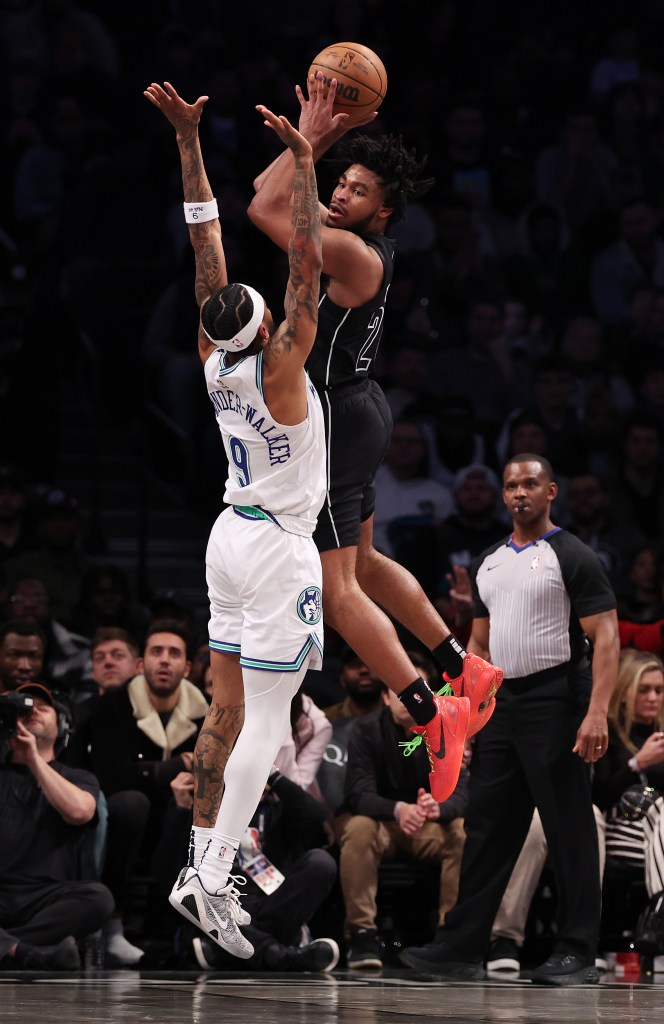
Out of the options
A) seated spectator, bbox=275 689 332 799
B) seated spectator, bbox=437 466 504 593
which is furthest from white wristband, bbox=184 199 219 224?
seated spectator, bbox=437 466 504 593

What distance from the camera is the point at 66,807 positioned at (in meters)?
7.28

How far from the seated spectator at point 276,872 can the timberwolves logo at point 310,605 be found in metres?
1.96

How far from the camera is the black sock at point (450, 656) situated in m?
6.10

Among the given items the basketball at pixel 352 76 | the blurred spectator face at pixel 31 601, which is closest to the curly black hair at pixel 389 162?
the basketball at pixel 352 76

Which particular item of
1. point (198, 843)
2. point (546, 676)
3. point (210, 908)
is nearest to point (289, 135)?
point (198, 843)

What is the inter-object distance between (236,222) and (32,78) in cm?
221

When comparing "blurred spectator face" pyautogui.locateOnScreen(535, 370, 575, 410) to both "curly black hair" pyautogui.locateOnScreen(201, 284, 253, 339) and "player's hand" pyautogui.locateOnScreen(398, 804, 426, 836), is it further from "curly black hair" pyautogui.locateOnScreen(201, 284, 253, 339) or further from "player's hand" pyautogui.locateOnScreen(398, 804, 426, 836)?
"curly black hair" pyautogui.locateOnScreen(201, 284, 253, 339)

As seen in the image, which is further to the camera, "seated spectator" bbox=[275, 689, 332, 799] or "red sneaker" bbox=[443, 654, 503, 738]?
"seated spectator" bbox=[275, 689, 332, 799]

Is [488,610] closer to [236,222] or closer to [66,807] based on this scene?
[66,807]

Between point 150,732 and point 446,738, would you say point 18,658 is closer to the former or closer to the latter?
point 150,732

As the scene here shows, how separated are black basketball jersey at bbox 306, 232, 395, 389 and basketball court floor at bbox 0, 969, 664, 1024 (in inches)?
82.0

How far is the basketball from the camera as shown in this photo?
5.61 metres

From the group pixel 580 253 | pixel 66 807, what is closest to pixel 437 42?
pixel 580 253

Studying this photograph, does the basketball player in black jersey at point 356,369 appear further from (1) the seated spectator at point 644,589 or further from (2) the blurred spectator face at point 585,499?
(2) the blurred spectator face at point 585,499
